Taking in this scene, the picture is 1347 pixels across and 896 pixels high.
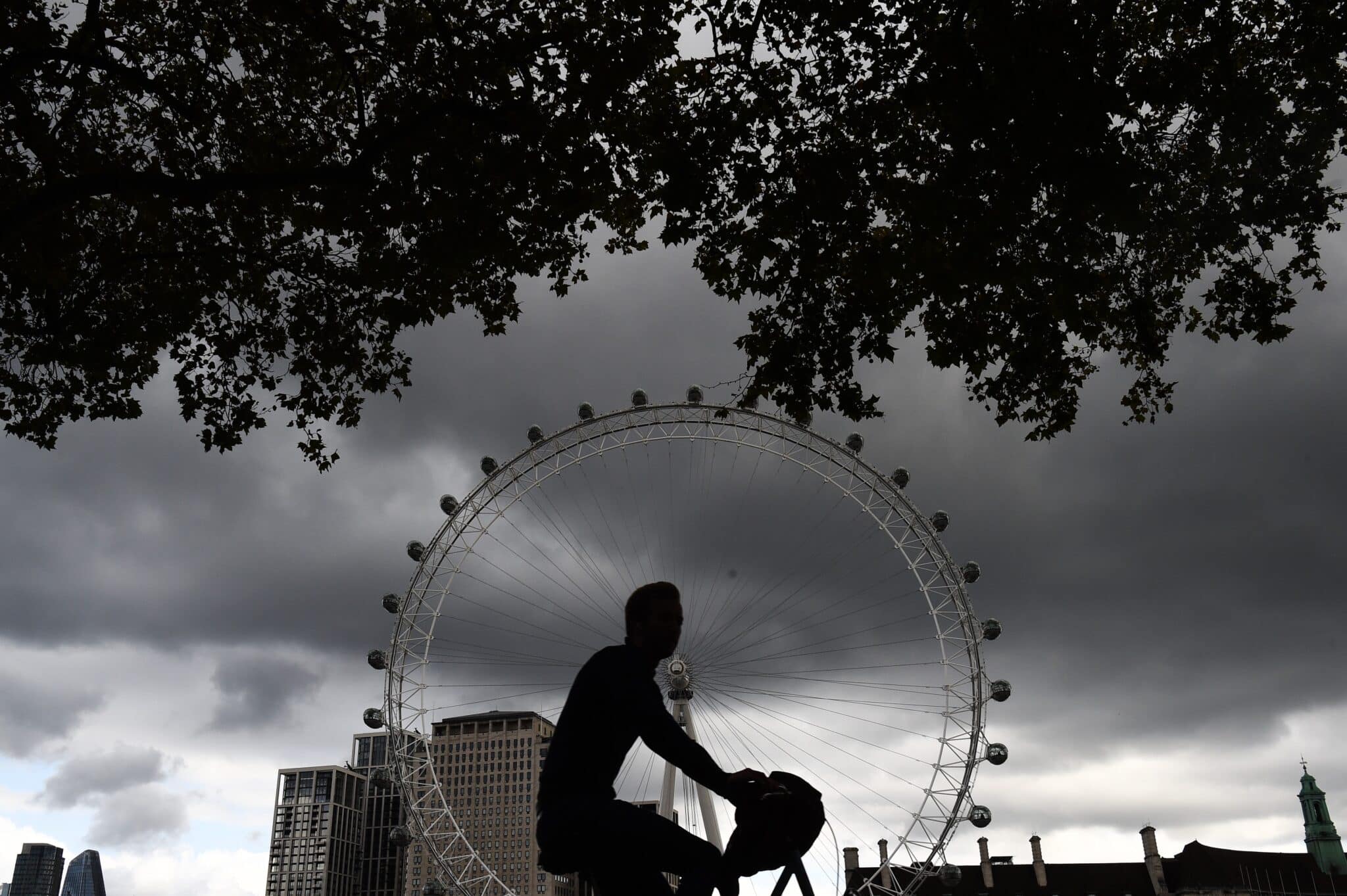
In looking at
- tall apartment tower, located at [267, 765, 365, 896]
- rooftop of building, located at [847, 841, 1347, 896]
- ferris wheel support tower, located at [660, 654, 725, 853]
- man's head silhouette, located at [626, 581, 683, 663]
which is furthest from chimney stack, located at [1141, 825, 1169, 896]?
tall apartment tower, located at [267, 765, 365, 896]

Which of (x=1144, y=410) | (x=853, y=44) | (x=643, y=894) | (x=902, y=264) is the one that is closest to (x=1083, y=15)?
(x=853, y=44)

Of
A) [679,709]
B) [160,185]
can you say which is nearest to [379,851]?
[679,709]

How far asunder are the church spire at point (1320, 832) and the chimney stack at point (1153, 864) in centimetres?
1308

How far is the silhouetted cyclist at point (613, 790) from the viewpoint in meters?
4.56

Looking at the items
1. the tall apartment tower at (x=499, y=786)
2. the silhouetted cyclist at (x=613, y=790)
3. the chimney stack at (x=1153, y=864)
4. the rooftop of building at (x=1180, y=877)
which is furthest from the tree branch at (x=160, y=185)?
the tall apartment tower at (x=499, y=786)

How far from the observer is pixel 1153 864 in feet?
230

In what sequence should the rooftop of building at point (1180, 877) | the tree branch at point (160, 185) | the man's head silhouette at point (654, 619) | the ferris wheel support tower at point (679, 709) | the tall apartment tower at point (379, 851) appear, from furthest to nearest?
1. the tall apartment tower at point (379, 851)
2. the rooftop of building at point (1180, 877)
3. the ferris wheel support tower at point (679, 709)
4. the tree branch at point (160, 185)
5. the man's head silhouette at point (654, 619)

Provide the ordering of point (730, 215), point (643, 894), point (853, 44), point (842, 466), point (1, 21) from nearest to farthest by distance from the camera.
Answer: point (643, 894) → point (1, 21) → point (853, 44) → point (730, 215) → point (842, 466)

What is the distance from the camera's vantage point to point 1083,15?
977 cm

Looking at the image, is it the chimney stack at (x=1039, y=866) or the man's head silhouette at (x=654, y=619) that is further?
the chimney stack at (x=1039, y=866)

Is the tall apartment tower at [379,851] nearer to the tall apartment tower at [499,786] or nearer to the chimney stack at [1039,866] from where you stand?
the tall apartment tower at [499,786]

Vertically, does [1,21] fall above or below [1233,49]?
below

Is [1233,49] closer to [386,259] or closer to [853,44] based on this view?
[853,44]

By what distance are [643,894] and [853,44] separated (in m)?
8.50
